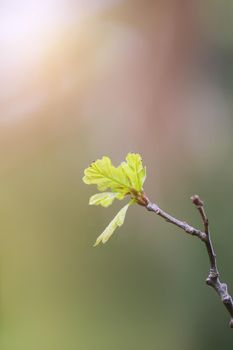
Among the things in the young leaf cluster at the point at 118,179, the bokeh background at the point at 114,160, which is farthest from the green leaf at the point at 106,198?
the bokeh background at the point at 114,160

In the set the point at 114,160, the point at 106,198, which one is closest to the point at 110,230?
the point at 106,198

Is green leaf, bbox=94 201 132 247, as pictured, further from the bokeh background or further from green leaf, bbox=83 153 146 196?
the bokeh background

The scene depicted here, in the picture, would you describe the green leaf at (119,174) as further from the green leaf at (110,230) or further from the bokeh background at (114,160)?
the bokeh background at (114,160)

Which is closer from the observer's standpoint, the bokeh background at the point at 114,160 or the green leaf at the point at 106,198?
the green leaf at the point at 106,198

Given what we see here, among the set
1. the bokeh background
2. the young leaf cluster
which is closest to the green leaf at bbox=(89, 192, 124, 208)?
the young leaf cluster

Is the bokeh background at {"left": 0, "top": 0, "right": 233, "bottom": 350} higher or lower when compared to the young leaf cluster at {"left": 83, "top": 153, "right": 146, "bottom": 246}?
higher

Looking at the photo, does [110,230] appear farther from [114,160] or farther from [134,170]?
[114,160]
